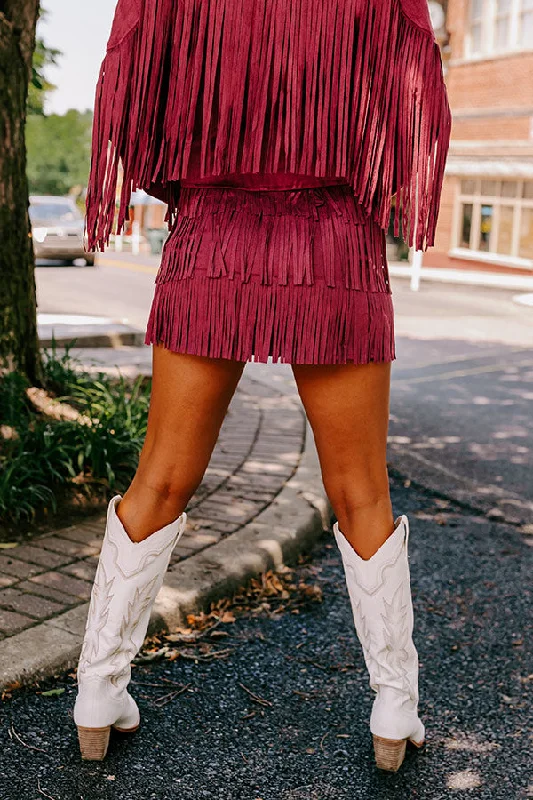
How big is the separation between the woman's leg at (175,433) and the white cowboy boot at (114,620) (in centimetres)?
3

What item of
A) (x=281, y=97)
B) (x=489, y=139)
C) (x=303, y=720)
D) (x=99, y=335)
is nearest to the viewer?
(x=281, y=97)

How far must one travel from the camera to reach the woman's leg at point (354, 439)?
2088 millimetres

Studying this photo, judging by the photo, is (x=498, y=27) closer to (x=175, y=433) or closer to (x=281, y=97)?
(x=281, y=97)

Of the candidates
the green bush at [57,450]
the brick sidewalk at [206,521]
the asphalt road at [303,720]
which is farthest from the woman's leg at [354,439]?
the green bush at [57,450]

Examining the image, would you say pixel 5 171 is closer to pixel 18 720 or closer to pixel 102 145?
pixel 102 145

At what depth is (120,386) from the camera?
193 inches

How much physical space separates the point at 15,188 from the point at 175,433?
2341 mm

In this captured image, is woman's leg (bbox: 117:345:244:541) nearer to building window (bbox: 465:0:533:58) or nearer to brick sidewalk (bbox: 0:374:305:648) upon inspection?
brick sidewalk (bbox: 0:374:305:648)

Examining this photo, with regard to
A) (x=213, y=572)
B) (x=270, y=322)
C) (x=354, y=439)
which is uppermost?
(x=270, y=322)

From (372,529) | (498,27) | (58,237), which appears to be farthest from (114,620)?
(498,27)

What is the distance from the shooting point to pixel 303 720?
2.53 meters

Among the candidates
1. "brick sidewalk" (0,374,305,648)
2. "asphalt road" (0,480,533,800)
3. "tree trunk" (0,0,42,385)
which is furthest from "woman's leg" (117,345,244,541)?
"tree trunk" (0,0,42,385)

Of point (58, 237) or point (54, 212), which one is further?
point (54, 212)

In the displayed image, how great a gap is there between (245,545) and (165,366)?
1553 mm
